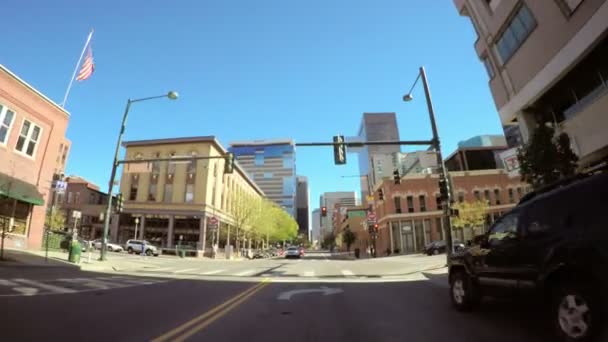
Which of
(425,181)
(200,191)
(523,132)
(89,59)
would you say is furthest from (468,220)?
(89,59)

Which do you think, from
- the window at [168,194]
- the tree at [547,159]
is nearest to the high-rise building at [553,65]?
the tree at [547,159]

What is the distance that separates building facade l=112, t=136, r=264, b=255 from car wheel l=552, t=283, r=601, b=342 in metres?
52.7

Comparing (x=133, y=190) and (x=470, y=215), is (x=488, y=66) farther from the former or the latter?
(x=133, y=190)

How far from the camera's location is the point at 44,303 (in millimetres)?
7430

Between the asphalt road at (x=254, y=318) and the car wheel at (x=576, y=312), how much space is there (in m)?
0.79

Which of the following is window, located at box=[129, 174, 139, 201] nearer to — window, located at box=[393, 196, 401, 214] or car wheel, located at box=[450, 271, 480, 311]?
window, located at box=[393, 196, 401, 214]

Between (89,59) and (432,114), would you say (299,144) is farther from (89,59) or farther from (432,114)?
(89,59)

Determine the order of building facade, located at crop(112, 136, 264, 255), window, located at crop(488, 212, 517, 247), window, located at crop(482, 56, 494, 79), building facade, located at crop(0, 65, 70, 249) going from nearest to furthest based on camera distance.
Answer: window, located at crop(488, 212, 517, 247), building facade, located at crop(0, 65, 70, 249), window, located at crop(482, 56, 494, 79), building facade, located at crop(112, 136, 264, 255)

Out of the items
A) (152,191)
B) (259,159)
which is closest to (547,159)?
(152,191)

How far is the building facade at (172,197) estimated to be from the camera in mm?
54688

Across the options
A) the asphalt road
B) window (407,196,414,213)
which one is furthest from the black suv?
window (407,196,414,213)

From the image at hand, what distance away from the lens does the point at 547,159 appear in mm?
12031

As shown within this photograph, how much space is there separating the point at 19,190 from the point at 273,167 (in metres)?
144

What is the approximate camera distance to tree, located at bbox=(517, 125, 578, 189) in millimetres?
11891
